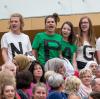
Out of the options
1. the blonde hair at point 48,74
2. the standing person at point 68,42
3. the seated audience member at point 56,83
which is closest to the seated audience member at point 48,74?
the blonde hair at point 48,74

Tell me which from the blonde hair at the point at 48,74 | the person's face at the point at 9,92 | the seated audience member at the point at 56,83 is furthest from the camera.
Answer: the blonde hair at the point at 48,74

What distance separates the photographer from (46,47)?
1046 centimetres

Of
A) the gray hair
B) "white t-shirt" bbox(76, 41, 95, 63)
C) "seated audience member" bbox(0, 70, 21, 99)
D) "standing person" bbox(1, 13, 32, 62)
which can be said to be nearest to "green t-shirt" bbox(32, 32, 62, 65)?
"standing person" bbox(1, 13, 32, 62)

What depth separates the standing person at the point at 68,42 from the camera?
10.7 meters

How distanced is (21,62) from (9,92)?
1667mm

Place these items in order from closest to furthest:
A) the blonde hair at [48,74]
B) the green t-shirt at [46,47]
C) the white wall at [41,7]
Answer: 1. the blonde hair at [48,74]
2. the green t-shirt at [46,47]
3. the white wall at [41,7]

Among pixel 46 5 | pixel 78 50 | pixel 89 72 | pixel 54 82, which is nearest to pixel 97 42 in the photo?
pixel 78 50

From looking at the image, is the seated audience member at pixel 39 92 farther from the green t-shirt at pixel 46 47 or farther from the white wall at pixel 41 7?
the white wall at pixel 41 7

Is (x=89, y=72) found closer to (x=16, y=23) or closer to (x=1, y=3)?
(x=16, y=23)

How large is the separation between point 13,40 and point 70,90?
2.08 metres

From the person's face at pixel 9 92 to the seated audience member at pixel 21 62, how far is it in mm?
1493

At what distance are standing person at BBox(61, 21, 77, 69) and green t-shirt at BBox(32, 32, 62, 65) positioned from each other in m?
0.22

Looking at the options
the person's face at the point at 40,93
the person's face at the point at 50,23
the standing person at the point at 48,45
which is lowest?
the person's face at the point at 40,93

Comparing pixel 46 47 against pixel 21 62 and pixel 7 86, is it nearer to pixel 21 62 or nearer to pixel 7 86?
pixel 21 62
